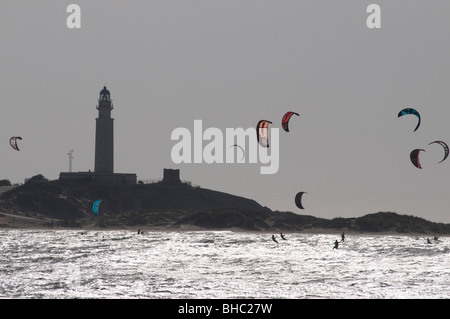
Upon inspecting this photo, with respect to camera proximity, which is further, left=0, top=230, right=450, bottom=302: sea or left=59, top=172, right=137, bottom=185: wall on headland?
left=59, top=172, right=137, bottom=185: wall on headland

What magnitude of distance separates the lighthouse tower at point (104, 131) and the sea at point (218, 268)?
33727 millimetres

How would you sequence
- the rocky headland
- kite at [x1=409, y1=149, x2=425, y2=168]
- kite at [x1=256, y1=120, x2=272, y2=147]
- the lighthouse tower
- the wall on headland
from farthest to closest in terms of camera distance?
the wall on headland < the lighthouse tower < the rocky headland < kite at [x1=409, y1=149, x2=425, y2=168] < kite at [x1=256, y1=120, x2=272, y2=147]

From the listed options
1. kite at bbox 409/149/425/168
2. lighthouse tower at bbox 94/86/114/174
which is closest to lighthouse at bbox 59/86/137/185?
lighthouse tower at bbox 94/86/114/174

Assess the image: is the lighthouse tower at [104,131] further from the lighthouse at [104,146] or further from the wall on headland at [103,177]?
the wall on headland at [103,177]

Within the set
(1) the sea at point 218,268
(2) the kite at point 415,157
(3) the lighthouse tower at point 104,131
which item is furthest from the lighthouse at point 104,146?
(2) the kite at point 415,157

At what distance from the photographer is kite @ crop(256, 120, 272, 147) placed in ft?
201

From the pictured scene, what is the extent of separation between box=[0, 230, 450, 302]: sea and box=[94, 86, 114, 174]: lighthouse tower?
33727 mm

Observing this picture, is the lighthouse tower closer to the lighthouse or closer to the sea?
the lighthouse

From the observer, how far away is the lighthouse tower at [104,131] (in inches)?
5054

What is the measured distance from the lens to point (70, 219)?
124 m

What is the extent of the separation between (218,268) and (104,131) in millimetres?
71032

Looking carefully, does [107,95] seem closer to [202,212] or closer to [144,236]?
[202,212]

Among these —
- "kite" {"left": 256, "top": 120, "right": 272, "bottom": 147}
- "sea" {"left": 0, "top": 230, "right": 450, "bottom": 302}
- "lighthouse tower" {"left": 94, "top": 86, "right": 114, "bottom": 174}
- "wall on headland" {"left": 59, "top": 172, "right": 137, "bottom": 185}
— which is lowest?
"sea" {"left": 0, "top": 230, "right": 450, "bottom": 302}

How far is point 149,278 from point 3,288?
8.96 m
